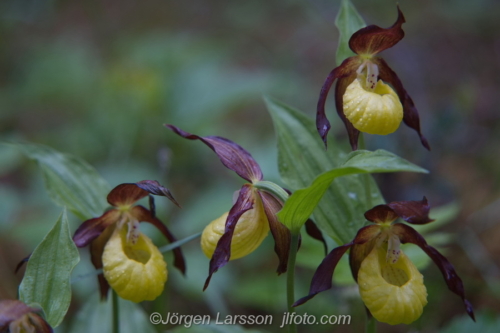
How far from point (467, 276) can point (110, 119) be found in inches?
95.5

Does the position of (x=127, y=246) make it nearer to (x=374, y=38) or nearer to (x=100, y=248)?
(x=100, y=248)

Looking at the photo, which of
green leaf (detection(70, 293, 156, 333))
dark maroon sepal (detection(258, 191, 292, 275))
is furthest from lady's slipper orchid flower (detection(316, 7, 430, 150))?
green leaf (detection(70, 293, 156, 333))

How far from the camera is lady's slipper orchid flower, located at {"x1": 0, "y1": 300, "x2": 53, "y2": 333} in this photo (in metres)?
0.86

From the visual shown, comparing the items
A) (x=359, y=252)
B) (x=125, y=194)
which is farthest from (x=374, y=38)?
Result: (x=125, y=194)

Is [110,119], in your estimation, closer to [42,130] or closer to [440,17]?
[42,130]

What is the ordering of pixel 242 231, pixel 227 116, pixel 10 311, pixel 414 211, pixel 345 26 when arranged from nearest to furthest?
pixel 10 311, pixel 414 211, pixel 242 231, pixel 345 26, pixel 227 116

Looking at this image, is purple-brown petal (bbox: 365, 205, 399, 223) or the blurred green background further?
the blurred green background

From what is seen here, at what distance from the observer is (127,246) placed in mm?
1256

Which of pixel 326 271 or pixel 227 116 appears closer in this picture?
pixel 326 271

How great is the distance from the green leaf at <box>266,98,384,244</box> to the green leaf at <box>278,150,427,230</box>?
0.96 feet

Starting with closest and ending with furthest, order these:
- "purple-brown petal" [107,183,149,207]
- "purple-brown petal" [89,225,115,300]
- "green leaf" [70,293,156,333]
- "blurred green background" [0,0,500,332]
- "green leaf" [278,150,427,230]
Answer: "green leaf" [278,150,427,230]
"purple-brown petal" [107,183,149,207]
"purple-brown petal" [89,225,115,300]
"green leaf" [70,293,156,333]
"blurred green background" [0,0,500,332]

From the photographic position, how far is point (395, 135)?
2357mm

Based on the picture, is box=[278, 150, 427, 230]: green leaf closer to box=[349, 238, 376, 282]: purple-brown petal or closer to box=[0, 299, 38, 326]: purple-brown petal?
box=[349, 238, 376, 282]: purple-brown petal

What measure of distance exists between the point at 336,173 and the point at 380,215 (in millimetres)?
243
